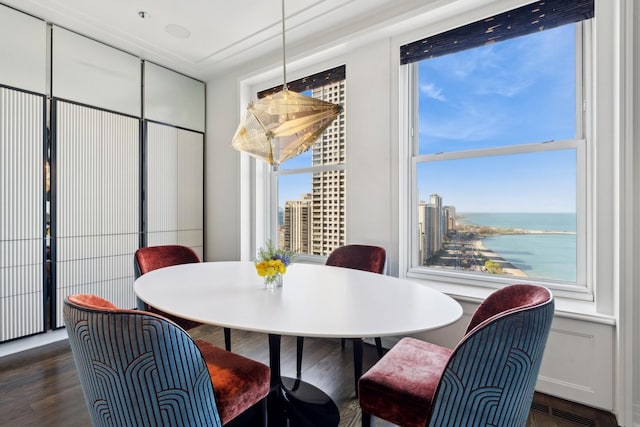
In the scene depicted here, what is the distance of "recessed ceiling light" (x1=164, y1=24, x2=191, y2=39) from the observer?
2918 millimetres

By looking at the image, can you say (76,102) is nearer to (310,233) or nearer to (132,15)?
(132,15)

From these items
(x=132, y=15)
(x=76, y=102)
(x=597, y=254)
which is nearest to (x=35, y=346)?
(x=76, y=102)

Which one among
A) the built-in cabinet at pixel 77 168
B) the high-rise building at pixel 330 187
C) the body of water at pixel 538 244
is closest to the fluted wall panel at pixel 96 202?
the built-in cabinet at pixel 77 168

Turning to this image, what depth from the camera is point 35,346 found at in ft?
9.00

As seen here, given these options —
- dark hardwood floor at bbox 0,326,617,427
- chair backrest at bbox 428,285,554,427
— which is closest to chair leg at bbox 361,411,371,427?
chair backrest at bbox 428,285,554,427

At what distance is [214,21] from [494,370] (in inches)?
127

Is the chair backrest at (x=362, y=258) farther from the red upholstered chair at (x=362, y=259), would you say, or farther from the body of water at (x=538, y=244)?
the body of water at (x=538, y=244)

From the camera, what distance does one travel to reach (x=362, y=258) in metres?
2.57

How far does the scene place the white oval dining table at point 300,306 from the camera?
117 centimetres

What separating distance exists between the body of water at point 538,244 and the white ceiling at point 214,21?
5.71 feet

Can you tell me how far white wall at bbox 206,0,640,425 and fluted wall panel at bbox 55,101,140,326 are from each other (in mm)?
961

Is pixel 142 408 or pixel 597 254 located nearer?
pixel 142 408

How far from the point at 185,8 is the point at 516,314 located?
123 inches

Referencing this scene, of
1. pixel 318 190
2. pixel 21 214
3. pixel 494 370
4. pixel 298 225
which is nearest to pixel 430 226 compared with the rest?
pixel 318 190
